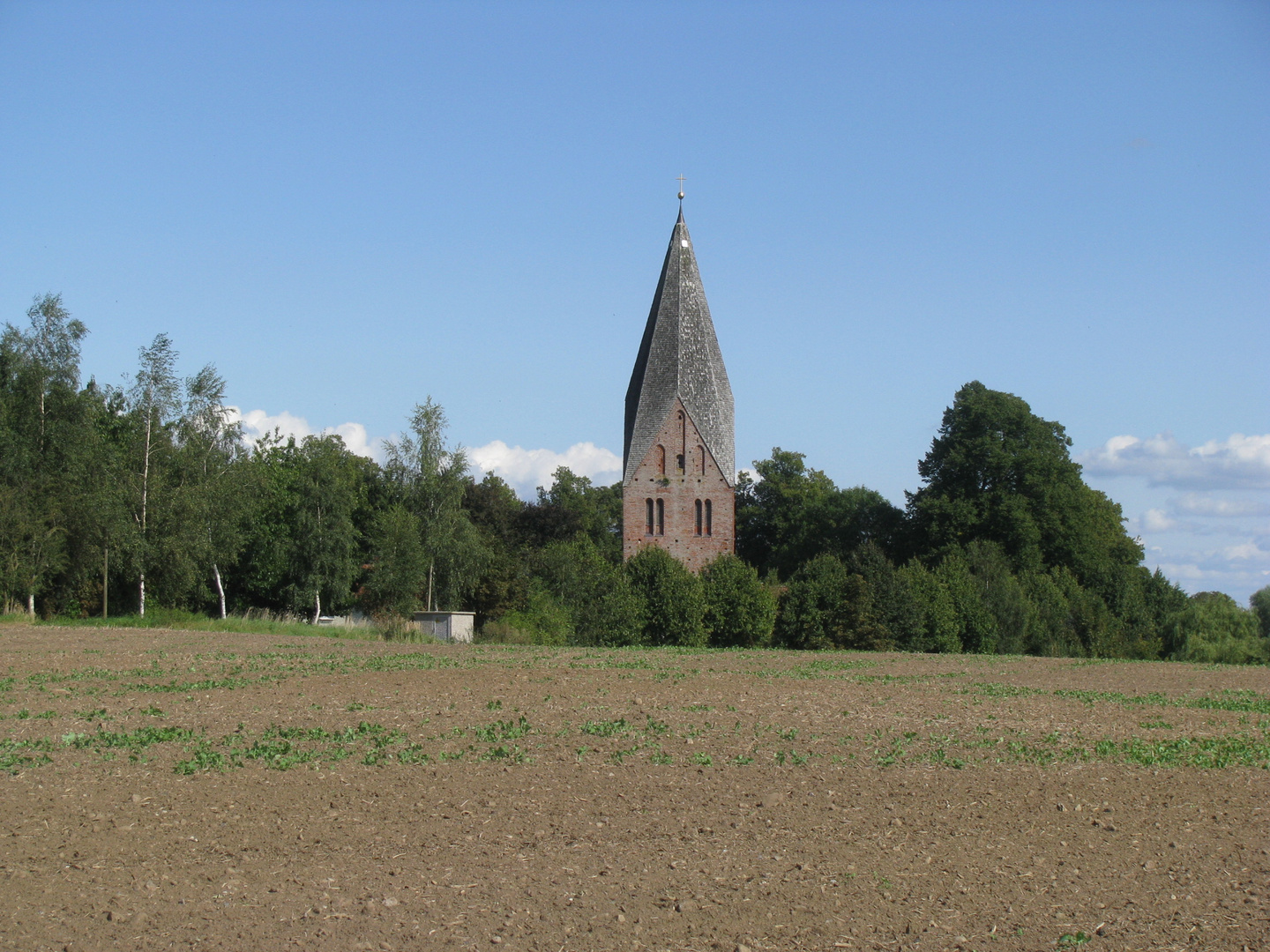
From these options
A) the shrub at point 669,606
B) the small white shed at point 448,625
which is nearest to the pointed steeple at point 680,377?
the shrub at point 669,606

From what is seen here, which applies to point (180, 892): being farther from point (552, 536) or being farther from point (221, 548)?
point (552, 536)

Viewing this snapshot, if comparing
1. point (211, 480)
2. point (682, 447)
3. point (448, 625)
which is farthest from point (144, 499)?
point (682, 447)

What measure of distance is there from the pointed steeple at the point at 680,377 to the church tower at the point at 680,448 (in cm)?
5

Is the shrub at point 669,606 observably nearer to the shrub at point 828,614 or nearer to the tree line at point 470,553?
the tree line at point 470,553

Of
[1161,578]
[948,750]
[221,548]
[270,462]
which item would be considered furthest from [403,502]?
[948,750]

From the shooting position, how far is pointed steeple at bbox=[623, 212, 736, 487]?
57594 mm

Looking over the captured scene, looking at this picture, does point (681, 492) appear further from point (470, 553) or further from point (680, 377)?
point (470, 553)

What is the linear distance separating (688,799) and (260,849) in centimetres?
424

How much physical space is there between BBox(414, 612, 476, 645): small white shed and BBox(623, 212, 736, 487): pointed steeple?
16661 millimetres

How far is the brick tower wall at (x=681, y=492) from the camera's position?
57.7m

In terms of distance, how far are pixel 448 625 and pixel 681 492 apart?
1841 centimetres

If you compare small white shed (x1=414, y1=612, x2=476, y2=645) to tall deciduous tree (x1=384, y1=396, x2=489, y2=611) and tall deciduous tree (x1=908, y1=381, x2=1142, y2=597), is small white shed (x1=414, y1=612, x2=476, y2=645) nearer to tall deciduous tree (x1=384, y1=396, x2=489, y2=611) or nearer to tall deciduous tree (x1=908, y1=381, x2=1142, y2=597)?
tall deciduous tree (x1=384, y1=396, x2=489, y2=611)

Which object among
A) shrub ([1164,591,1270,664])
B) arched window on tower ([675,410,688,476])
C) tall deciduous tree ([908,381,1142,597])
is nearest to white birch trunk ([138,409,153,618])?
arched window on tower ([675,410,688,476])

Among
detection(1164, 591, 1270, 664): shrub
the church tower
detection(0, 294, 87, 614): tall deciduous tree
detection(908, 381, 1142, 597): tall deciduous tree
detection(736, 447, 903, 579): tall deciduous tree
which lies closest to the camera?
detection(0, 294, 87, 614): tall deciduous tree
